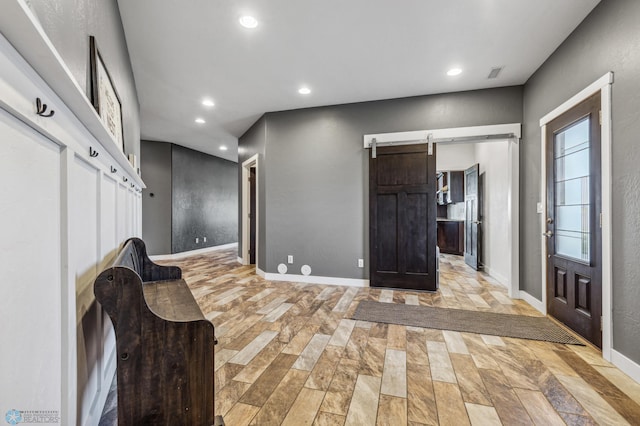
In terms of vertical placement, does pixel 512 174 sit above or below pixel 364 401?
above

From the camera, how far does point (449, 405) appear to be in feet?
5.14

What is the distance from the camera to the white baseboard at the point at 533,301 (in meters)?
3.04

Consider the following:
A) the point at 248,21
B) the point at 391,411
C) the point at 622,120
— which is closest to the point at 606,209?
the point at 622,120

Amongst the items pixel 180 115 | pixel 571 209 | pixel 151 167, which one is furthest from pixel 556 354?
pixel 151 167

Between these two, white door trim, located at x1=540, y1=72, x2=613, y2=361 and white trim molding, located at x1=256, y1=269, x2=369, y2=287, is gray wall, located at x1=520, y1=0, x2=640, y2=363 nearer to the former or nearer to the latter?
white door trim, located at x1=540, y1=72, x2=613, y2=361

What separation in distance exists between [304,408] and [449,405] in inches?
30.9

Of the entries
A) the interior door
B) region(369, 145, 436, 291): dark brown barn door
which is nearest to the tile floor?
region(369, 145, 436, 291): dark brown barn door

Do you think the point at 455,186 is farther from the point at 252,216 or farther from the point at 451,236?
the point at 252,216

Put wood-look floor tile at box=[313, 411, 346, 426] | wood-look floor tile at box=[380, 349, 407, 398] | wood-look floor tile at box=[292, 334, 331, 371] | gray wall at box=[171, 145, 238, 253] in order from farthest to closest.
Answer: gray wall at box=[171, 145, 238, 253] < wood-look floor tile at box=[292, 334, 331, 371] < wood-look floor tile at box=[380, 349, 407, 398] < wood-look floor tile at box=[313, 411, 346, 426]

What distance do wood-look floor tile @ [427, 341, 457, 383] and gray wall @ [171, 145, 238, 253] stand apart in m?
6.15

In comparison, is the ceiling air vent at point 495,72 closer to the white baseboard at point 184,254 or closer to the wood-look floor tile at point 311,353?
the wood-look floor tile at point 311,353

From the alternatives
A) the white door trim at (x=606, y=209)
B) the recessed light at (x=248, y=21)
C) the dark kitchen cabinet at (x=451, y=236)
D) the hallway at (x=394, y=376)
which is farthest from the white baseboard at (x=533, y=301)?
the recessed light at (x=248, y=21)

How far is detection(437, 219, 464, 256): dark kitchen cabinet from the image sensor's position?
718 cm

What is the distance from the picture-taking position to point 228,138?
629cm
